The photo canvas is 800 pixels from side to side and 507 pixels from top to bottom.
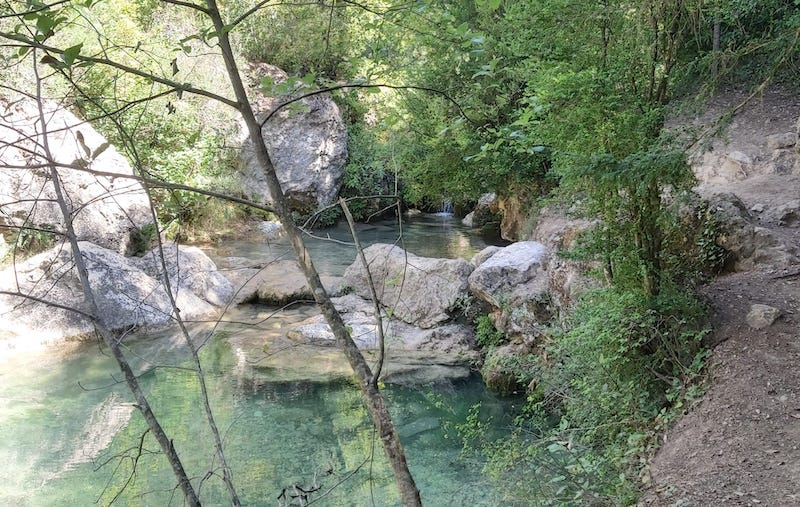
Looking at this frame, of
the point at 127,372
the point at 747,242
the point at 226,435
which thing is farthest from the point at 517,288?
the point at 127,372

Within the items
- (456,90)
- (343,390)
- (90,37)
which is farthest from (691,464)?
(90,37)

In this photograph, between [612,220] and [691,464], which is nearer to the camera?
[691,464]

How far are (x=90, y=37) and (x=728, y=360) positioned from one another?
12113mm

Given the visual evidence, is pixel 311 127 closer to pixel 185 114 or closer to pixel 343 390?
pixel 185 114

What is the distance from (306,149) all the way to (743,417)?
16.4 m

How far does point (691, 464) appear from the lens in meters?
3.90

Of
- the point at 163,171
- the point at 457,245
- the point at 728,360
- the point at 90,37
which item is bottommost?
the point at 457,245

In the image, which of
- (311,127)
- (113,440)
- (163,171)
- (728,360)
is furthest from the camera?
(311,127)

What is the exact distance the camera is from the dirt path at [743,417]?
3580mm

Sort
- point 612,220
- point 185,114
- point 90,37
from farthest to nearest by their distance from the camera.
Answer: point 185,114 < point 90,37 < point 612,220

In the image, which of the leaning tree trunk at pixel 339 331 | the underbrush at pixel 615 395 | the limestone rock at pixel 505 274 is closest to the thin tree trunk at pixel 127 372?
the leaning tree trunk at pixel 339 331

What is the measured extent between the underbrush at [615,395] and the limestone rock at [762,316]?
344 millimetres

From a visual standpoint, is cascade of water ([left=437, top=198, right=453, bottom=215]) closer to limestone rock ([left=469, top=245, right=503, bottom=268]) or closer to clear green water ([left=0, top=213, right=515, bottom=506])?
limestone rock ([left=469, top=245, right=503, bottom=268])

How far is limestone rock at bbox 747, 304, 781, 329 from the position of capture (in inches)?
187
